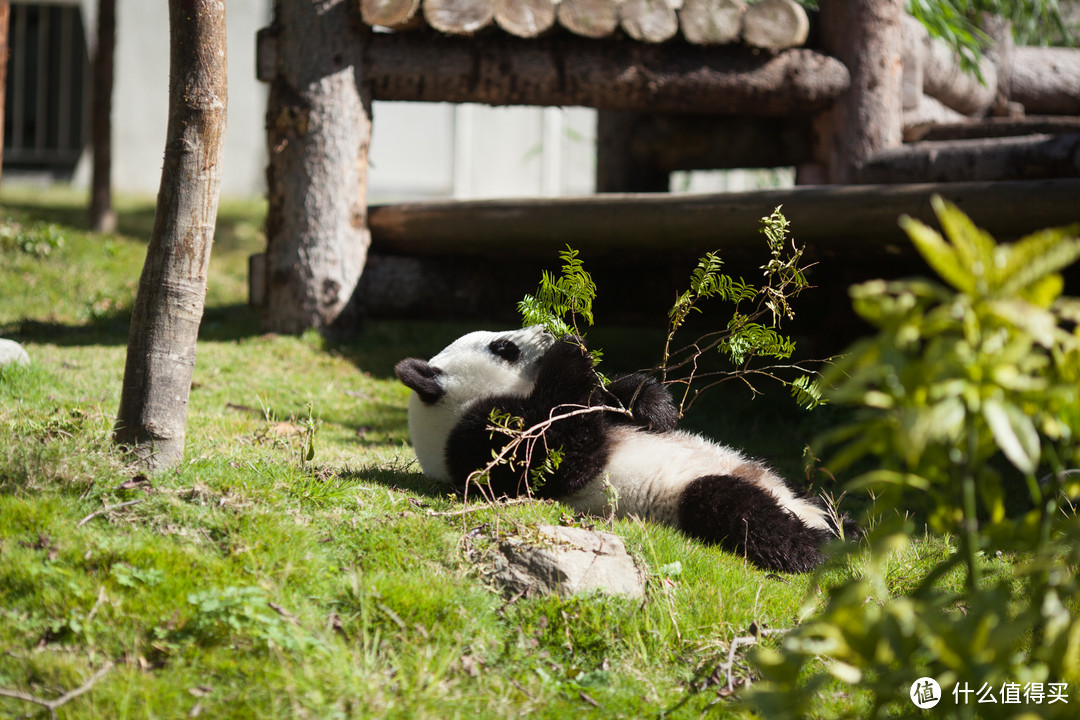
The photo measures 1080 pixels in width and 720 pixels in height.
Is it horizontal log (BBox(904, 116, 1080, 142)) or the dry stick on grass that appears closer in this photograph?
the dry stick on grass

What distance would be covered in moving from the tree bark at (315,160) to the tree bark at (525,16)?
0.67 m

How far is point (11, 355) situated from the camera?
4.35 meters

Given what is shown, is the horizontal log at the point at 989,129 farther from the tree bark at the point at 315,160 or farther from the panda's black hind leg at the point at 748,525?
the panda's black hind leg at the point at 748,525

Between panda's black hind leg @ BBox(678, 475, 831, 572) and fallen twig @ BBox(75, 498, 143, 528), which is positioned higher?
fallen twig @ BBox(75, 498, 143, 528)

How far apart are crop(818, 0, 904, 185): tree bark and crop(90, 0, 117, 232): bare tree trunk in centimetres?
604

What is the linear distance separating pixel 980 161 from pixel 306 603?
187 inches

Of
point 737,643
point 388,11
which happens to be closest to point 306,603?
point 737,643

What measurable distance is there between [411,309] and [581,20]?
2140 mm

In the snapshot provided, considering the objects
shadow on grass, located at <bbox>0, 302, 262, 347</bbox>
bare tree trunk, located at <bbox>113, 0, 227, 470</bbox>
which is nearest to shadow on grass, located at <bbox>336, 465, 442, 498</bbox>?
bare tree trunk, located at <bbox>113, 0, 227, 470</bbox>

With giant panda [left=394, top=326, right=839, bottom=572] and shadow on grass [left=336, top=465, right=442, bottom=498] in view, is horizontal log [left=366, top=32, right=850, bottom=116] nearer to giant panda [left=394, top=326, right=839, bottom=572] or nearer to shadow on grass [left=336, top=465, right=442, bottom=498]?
giant panda [left=394, top=326, right=839, bottom=572]

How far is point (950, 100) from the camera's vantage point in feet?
23.7

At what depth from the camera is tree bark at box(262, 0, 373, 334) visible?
5.39 meters

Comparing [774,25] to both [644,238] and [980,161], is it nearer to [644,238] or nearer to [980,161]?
[980,161]

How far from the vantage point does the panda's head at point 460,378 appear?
3205 millimetres
